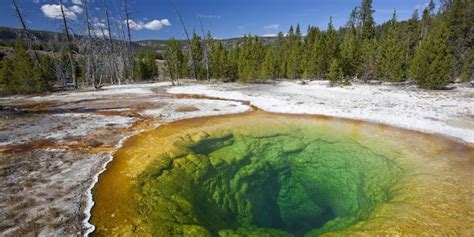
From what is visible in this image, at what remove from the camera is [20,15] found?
2719 centimetres

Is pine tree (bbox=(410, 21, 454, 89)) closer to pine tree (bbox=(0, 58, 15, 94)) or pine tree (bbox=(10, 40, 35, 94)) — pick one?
pine tree (bbox=(10, 40, 35, 94))

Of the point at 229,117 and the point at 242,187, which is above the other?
the point at 229,117

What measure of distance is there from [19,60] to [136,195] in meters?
25.5

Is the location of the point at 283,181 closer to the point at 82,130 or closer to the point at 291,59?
the point at 82,130

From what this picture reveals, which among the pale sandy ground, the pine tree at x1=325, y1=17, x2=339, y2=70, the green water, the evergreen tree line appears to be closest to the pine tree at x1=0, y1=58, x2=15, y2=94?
the pale sandy ground

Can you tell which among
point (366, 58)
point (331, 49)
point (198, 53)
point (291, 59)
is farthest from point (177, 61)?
point (366, 58)

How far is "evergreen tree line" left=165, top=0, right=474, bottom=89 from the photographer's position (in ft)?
82.4

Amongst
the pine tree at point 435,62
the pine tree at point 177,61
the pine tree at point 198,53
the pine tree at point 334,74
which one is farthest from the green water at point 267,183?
the pine tree at point 198,53

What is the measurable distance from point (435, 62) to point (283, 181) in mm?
21405

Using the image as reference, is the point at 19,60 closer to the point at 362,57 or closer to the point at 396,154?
the point at 396,154

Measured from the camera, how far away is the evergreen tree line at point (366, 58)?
25125mm

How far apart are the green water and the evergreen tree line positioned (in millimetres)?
19325

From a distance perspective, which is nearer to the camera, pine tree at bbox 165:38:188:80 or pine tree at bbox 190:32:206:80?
pine tree at bbox 165:38:188:80

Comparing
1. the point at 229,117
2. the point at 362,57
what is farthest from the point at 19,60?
the point at 362,57
